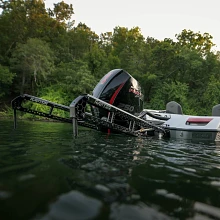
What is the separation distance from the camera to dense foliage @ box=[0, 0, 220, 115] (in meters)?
24.1

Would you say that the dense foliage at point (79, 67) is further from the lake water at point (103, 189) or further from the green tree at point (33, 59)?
the lake water at point (103, 189)

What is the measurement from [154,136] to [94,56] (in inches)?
923

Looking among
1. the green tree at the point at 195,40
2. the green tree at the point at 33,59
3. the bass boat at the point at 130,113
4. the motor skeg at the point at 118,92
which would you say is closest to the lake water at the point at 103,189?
the bass boat at the point at 130,113

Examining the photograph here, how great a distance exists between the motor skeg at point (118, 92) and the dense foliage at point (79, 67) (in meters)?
18.1

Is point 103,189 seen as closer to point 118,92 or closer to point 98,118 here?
point 98,118

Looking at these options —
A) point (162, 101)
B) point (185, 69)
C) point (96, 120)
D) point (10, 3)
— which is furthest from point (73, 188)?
point (10, 3)

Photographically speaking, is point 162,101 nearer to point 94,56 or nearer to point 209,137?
point 94,56

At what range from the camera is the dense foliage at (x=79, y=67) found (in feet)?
78.9

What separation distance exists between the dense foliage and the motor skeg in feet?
59.4

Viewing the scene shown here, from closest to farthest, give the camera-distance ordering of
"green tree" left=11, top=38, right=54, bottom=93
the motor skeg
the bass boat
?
the bass boat, the motor skeg, "green tree" left=11, top=38, right=54, bottom=93

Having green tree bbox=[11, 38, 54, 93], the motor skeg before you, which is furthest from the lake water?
green tree bbox=[11, 38, 54, 93]

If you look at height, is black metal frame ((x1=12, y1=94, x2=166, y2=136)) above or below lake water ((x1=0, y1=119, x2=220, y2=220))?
above

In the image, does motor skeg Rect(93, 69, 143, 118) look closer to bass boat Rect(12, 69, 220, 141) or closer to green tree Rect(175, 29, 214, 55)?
bass boat Rect(12, 69, 220, 141)

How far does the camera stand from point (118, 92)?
591cm
